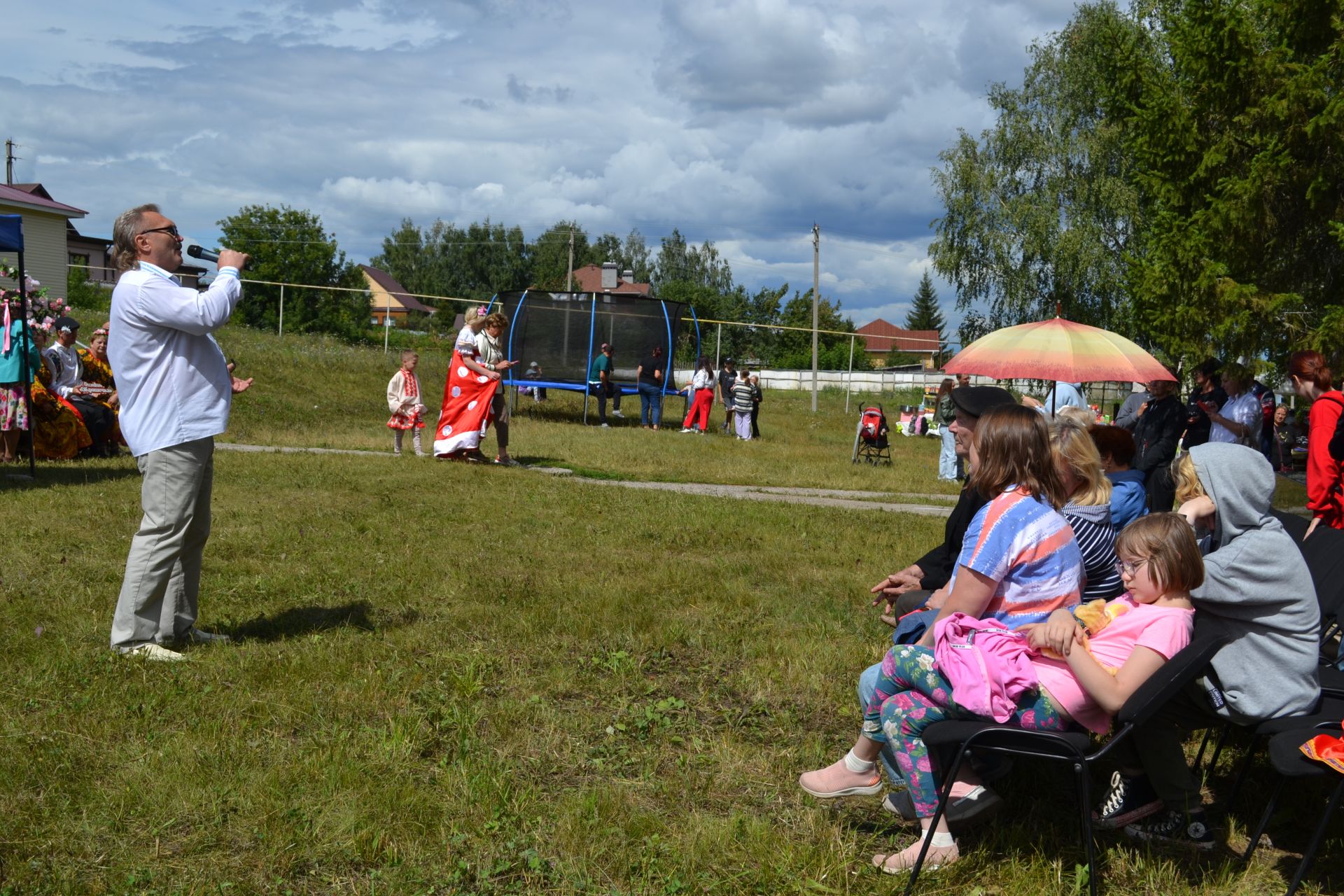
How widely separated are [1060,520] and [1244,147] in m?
16.3

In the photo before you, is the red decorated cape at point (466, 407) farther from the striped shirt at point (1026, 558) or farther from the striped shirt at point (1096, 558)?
the striped shirt at point (1026, 558)

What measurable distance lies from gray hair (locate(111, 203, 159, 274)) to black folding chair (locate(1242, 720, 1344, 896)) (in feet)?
16.2

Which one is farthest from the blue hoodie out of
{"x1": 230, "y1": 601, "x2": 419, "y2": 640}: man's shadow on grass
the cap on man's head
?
{"x1": 230, "y1": 601, "x2": 419, "y2": 640}: man's shadow on grass

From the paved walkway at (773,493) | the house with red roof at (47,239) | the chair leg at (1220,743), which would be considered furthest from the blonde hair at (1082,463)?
the house with red roof at (47,239)

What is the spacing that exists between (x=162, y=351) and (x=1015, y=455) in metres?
3.71

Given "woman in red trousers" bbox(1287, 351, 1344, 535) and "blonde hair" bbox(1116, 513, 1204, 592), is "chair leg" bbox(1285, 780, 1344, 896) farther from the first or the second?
"woman in red trousers" bbox(1287, 351, 1344, 535)

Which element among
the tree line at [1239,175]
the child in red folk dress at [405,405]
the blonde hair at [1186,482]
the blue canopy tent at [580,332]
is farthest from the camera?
the blue canopy tent at [580,332]

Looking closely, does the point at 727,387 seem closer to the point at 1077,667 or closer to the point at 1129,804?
the point at 1129,804

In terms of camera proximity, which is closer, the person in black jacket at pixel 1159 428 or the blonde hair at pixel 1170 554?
the blonde hair at pixel 1170 554

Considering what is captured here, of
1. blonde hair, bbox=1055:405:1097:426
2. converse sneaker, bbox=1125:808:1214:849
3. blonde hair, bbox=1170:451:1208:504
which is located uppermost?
blonde hair, bbox=1055:405:1097:426

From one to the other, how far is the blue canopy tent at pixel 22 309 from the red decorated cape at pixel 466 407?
427 centimetres

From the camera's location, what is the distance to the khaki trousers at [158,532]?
197 inches

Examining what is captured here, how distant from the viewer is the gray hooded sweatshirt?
3729mm

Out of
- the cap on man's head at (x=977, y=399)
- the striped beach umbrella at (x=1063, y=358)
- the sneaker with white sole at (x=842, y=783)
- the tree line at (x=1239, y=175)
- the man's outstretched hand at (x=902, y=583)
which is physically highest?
the tree line at (x=1239, y=175)
